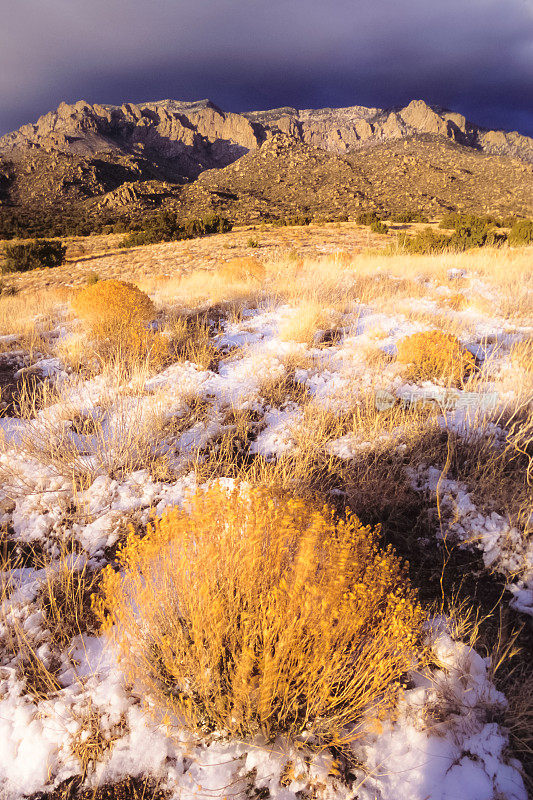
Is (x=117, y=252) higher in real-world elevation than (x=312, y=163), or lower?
lower

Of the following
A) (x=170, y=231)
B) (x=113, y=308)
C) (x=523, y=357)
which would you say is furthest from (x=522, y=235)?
(x=170, y=231)

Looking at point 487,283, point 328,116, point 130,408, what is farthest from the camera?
point 328,116

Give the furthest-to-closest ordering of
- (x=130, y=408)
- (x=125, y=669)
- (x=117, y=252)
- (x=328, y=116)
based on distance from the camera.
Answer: (x=328, y=116) < (x=117, y=252) < (x=130, y=408) < (x=125, y=669)

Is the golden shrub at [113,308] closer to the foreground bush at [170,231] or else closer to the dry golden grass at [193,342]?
the dry golden grass at [193,342]

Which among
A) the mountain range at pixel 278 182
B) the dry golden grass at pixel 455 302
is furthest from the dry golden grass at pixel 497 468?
the mountain range at pixel 278 182

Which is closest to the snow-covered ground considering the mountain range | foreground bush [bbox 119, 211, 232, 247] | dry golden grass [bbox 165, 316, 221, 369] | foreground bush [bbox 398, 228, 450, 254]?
dry golden grass [bbox 165, 316, 221, 369]

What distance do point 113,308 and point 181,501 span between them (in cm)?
413

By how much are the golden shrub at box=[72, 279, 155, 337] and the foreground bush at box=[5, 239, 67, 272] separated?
490 inches

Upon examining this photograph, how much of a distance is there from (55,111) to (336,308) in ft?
534

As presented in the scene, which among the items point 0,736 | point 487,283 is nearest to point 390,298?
point 487,283

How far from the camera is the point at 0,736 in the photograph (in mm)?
1491

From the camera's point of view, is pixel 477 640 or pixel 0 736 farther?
pixel 477 640

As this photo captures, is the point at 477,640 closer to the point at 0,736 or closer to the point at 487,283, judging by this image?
the point at 0,736

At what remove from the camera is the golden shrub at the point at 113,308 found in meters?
5.46
